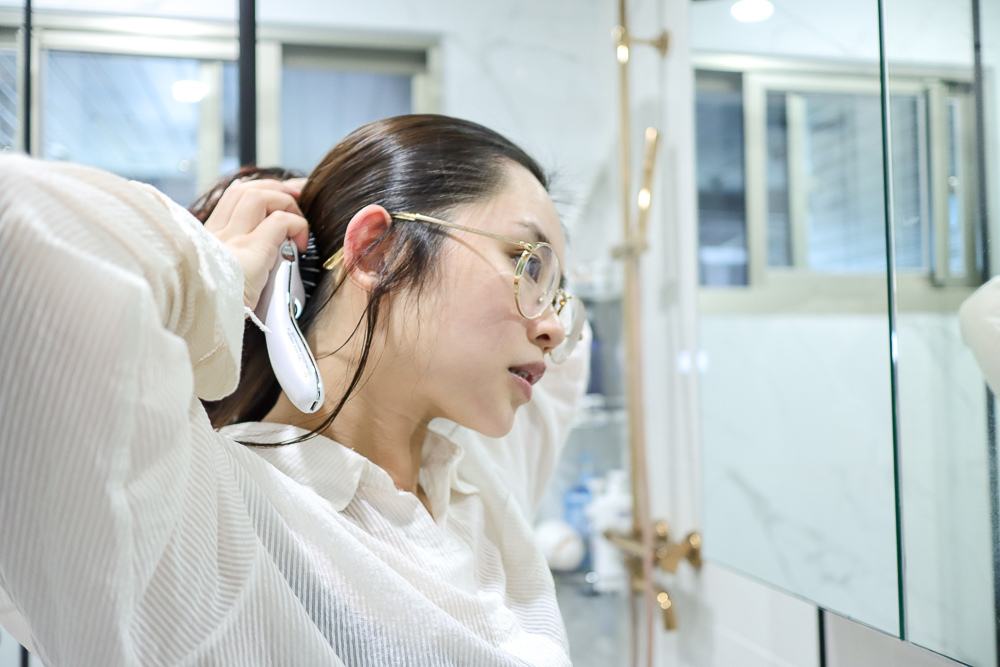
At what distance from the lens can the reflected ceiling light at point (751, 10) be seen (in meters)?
0.98

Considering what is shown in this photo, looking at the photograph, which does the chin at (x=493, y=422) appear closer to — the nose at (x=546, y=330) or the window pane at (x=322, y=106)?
the nose at (x=546, y=330)

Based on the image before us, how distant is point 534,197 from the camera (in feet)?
2.14

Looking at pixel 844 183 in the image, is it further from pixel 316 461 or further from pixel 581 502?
pixel 581 502

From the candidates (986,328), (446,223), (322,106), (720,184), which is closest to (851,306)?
(986,328)

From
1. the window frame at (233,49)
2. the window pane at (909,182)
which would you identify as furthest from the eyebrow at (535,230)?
the window frame at (233,49)

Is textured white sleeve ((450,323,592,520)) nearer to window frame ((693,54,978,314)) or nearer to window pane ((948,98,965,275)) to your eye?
window frame ((693,54,978,314))

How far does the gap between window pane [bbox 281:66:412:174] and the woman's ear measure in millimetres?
1085

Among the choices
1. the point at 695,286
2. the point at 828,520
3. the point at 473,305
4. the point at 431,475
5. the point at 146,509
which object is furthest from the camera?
the point at 695,286

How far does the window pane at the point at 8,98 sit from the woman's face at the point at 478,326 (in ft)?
2.06

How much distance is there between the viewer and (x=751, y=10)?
1.01 meters

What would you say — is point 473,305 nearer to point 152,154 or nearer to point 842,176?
point 842,176

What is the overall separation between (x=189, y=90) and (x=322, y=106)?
29cm

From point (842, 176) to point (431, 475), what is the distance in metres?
0.64

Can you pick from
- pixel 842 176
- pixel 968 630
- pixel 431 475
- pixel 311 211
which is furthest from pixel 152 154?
pixel 968 630
